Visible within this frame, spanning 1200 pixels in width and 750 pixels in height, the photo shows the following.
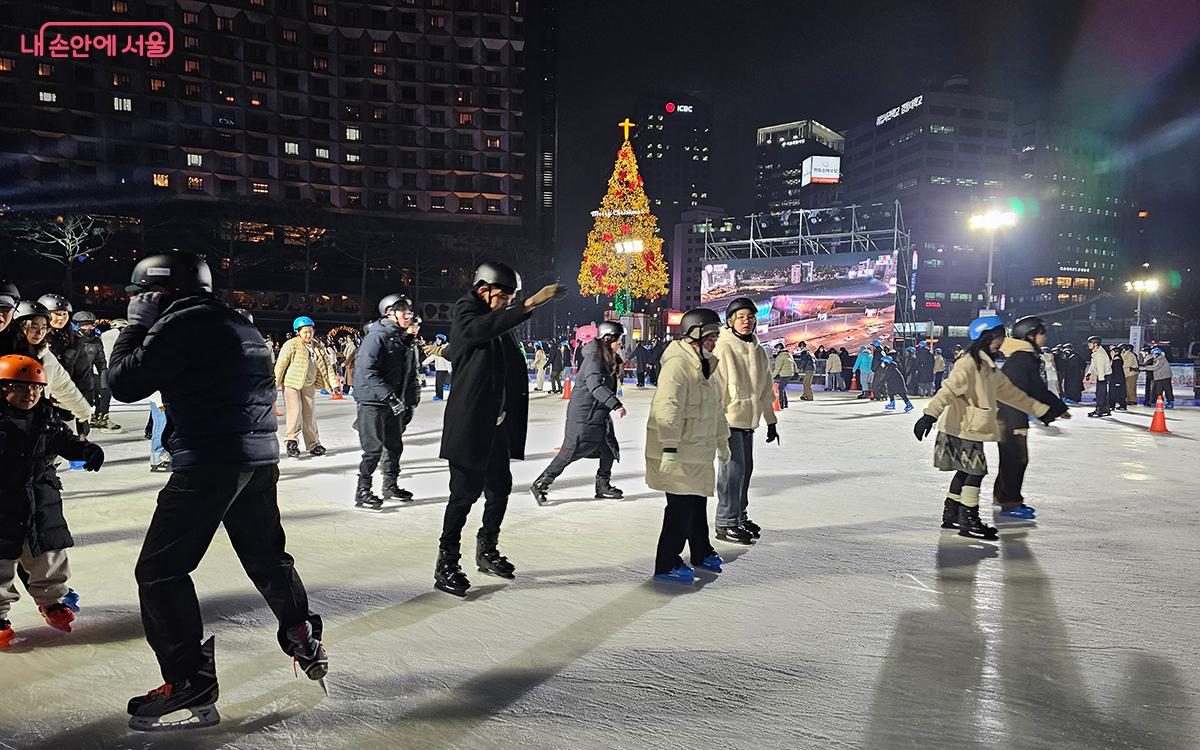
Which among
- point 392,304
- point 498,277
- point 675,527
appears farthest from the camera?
point 392,304

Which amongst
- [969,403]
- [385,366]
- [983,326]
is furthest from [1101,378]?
[385,366]

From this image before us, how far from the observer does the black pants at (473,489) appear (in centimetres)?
388

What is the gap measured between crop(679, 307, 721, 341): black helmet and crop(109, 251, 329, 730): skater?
2.52m

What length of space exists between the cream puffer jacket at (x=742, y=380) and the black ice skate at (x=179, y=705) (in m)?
3.46

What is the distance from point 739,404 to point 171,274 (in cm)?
360

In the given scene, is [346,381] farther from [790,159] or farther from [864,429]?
[790,159]

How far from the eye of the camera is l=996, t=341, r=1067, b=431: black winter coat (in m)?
6.11

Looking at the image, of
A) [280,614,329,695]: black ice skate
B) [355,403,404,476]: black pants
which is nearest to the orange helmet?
[280,614,329,695]: black ice skate

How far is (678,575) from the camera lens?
4207 mm

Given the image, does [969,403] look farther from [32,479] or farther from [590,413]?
[32,479]

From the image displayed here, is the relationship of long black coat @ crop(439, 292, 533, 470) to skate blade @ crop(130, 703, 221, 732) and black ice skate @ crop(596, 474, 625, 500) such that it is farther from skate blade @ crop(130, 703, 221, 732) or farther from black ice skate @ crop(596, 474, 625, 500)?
black ice skate @ crop(596, 474, 625, 500)

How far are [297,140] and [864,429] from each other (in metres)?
65.1

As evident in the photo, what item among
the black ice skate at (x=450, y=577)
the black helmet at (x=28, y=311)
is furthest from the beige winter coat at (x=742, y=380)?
the black helmet at (x=28, y=311)

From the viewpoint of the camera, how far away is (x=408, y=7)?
67.7 meters
